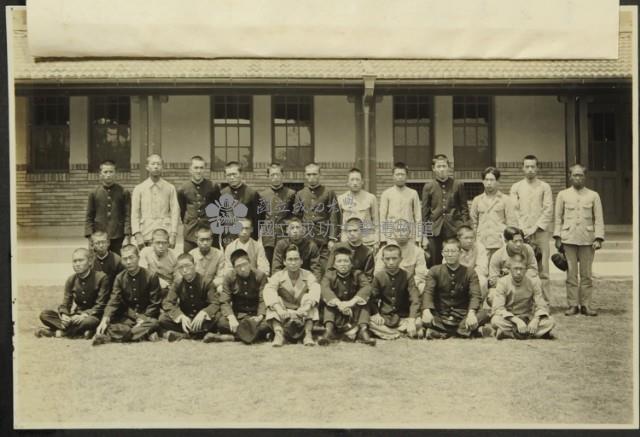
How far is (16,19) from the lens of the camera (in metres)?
4.45

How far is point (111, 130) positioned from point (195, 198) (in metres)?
1.79

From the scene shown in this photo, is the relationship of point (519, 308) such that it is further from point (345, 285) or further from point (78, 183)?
point (78, 183)

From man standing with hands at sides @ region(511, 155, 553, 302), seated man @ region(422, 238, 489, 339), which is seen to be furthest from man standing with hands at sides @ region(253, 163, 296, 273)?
man standing with hands at sides @ region(511, 155, 553, 302)

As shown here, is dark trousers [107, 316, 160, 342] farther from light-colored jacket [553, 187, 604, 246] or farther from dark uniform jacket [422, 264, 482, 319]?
light-colored jacket [553, 187, 604, 246]

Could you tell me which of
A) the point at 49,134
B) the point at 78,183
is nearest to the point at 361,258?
the point at 78,183

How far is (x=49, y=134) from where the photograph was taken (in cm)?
621

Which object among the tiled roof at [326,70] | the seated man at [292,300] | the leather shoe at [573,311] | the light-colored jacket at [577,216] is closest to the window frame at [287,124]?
the tiled roof at [326,70]

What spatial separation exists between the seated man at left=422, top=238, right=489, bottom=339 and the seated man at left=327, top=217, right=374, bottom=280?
463 millimetres

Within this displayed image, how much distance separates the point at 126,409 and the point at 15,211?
5.02 feet

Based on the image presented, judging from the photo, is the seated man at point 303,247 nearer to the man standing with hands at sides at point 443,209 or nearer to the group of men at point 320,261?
the group of men at point 320,261

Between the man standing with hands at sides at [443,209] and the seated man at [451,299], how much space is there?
1.58ft

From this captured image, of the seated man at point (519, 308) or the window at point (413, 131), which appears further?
the window at point (413, 131)

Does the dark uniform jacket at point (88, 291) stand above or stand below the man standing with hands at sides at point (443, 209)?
below

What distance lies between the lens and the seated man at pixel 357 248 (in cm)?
502
